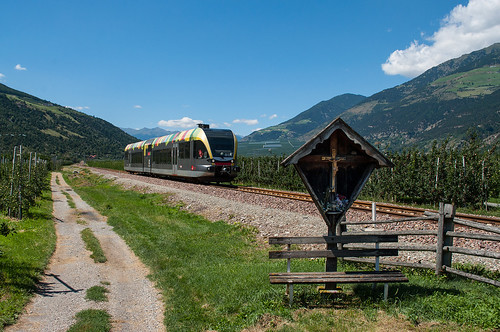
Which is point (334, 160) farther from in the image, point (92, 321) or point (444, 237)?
point (92, 321)

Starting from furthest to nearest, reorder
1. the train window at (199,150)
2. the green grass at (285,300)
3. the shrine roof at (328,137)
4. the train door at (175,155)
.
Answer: the train door at (175,155) < the train window at (199,150) < the shrine roof at (328,137) < the green grass at (285,300)

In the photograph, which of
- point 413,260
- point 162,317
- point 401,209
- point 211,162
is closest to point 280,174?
point 211,162

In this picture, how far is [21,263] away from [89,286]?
1.83 metres

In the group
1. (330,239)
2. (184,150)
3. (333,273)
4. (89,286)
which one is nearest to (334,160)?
(330,239)

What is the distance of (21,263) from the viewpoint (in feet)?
27.7

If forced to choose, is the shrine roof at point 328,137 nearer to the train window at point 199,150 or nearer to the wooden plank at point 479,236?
the wooden plank at point 479,236

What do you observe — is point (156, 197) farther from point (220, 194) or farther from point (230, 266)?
point (230, 266)

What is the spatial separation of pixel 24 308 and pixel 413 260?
7.81m

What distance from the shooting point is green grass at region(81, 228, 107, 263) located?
10105 mm

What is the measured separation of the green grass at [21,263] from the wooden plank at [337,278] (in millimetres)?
4137

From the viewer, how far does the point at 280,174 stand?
31375 mm

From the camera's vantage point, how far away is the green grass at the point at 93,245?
1010cm

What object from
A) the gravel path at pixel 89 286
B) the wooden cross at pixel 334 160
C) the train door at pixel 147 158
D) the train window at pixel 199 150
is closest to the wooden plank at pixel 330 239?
the wooden cross at pixel 334 160

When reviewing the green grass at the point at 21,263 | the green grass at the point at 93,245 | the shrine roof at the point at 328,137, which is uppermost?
the shrine roof at the point at 328,137
